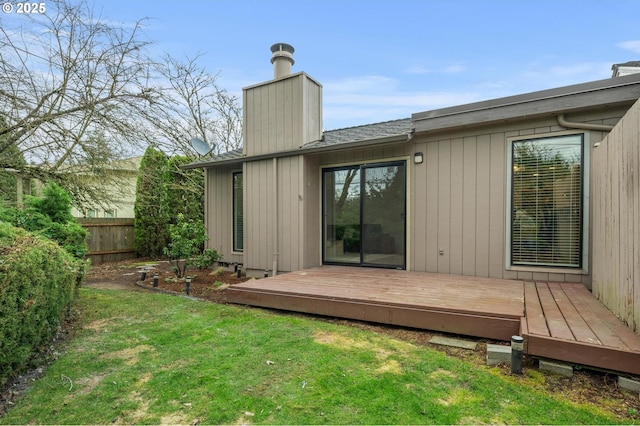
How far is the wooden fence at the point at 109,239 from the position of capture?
368 inches

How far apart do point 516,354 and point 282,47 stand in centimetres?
647

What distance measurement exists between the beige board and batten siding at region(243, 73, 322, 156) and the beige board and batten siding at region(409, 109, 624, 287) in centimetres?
211

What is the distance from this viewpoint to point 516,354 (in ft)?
8.02

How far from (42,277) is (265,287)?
7.75 ft

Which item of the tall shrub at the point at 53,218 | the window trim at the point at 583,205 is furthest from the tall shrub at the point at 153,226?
the window trim at the point at 583,205

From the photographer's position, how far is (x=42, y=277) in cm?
279

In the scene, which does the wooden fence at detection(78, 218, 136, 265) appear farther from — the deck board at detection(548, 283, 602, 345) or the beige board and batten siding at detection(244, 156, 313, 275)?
the deck board at detection(548, 283, 602, 345)

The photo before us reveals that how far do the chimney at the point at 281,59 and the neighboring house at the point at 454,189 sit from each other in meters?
0.03

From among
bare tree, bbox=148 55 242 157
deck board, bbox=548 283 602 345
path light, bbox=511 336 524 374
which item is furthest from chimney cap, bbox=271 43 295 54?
path light, bbox=511 336 524 374

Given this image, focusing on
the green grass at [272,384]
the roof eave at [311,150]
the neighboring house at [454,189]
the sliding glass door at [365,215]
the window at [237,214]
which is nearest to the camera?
the green grass at [272,384]

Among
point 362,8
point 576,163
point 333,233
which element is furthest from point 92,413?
point 362,8

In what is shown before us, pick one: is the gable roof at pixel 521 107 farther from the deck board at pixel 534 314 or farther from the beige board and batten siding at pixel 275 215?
the deck board at pixel 534 314

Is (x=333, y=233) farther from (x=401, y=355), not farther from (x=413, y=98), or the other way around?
(x=413, y=98)

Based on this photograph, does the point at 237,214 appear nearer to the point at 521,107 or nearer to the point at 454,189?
the point at 454,189
